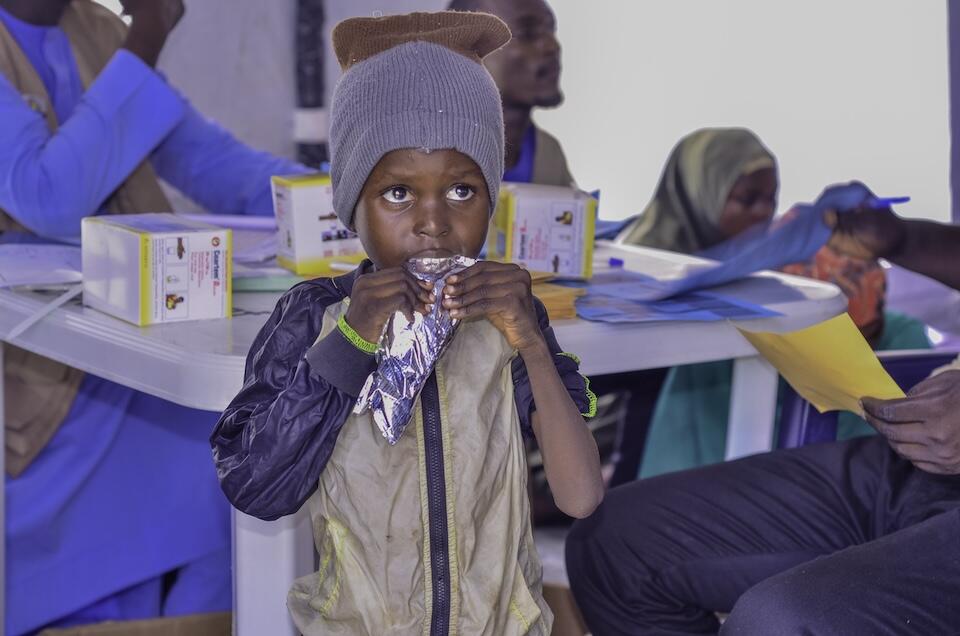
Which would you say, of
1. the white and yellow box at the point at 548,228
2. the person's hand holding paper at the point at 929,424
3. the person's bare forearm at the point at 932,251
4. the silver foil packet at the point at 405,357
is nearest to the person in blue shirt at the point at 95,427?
the white and yellow box at the point at 548,228

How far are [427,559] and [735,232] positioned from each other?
65.6 inches

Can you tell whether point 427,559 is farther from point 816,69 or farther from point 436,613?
point 816,69

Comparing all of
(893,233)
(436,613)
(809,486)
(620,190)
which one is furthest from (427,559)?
(620,190)

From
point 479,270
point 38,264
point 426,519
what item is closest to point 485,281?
point 479,270

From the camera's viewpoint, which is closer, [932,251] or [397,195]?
[397,195]

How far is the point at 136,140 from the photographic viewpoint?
181cm

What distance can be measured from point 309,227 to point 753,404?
74 centimetres

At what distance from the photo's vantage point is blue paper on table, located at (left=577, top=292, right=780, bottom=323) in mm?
1392

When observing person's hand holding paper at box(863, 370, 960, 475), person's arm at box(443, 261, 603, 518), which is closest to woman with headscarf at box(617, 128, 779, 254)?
person's hand holding paper at box(863, 370, 960, 475)

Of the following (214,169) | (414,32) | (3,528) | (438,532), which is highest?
(414,32)

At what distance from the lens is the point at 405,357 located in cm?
96

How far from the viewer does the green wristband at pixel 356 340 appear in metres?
0.96

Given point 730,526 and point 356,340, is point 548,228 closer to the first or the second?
point 730,526

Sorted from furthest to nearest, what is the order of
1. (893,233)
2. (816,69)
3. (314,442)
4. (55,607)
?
(816,69) → (893,233) → (55,607) → (314,442)
